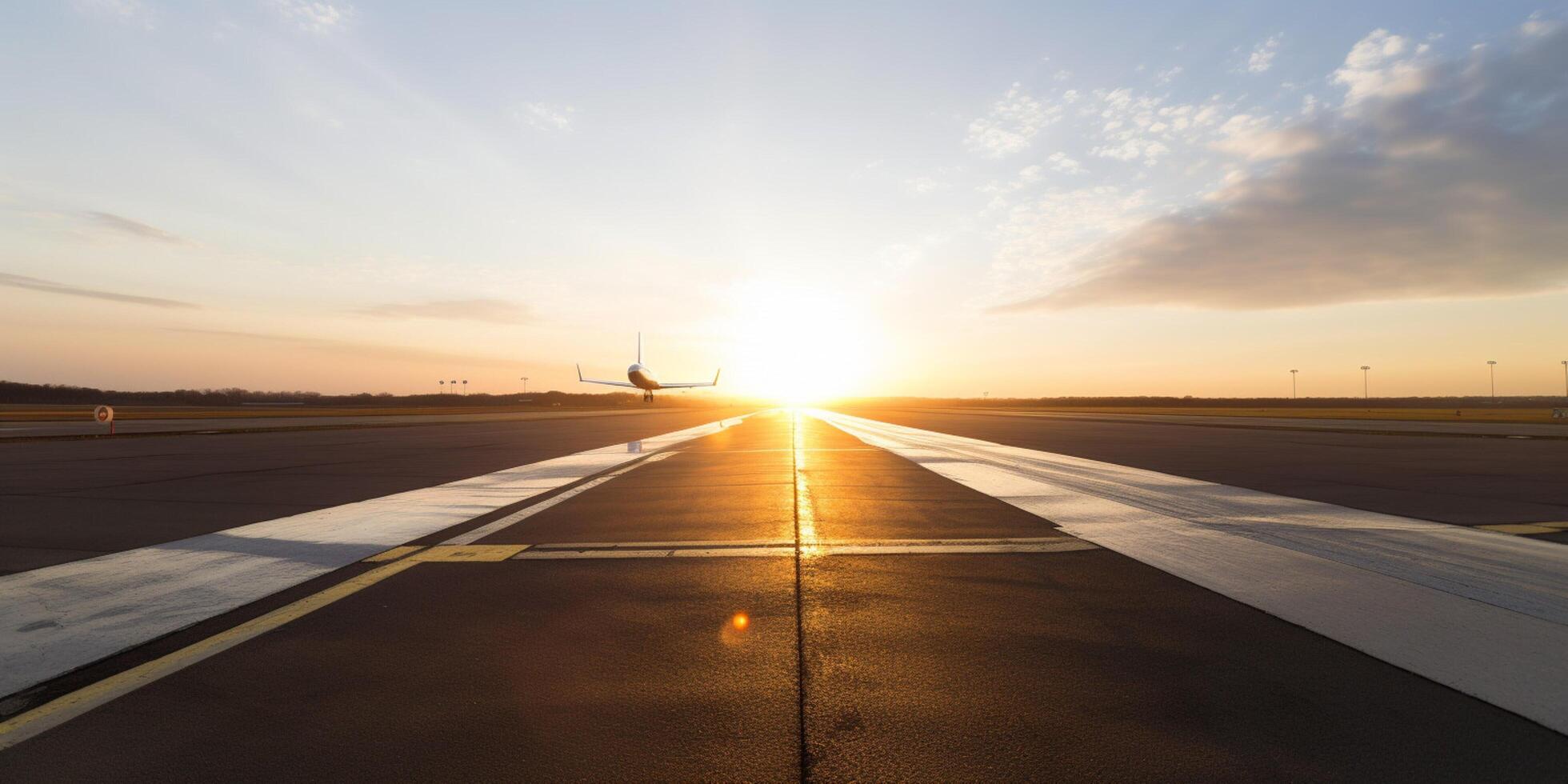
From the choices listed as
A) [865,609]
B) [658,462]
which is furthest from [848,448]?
[865,609]

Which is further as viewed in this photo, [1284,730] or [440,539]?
[440,539]

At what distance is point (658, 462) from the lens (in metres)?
16.2

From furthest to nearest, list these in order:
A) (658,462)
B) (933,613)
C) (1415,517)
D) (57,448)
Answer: (57,448) < (658,462) < (1415,517) < (933,613)

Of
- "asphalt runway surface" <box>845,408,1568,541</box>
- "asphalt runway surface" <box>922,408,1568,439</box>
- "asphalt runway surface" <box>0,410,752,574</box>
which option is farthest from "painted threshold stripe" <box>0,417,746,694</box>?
"asphalt runway surface" <box>922,408,1568,439</box>

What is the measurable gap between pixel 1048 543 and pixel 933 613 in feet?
9.04

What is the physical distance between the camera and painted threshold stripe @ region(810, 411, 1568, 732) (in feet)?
12.1

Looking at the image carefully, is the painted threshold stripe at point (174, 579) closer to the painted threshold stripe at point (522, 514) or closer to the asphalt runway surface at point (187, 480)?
the painted threshold stripe at point (522, 514)

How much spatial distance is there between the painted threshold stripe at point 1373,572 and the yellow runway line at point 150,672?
631cm

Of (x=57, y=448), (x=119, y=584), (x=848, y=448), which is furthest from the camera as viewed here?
(x=848, y=448)

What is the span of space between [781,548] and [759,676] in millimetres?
3219

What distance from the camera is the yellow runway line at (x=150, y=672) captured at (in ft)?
9.79

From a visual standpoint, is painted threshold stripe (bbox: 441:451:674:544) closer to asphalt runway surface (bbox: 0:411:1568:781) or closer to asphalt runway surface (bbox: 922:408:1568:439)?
asphalt runway surface (bbox: 0:411:1568:781)

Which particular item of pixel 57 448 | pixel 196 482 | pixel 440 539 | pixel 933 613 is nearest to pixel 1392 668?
pixel 933 613

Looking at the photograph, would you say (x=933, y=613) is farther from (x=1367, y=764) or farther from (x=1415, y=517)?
(x=1415, y=517)
